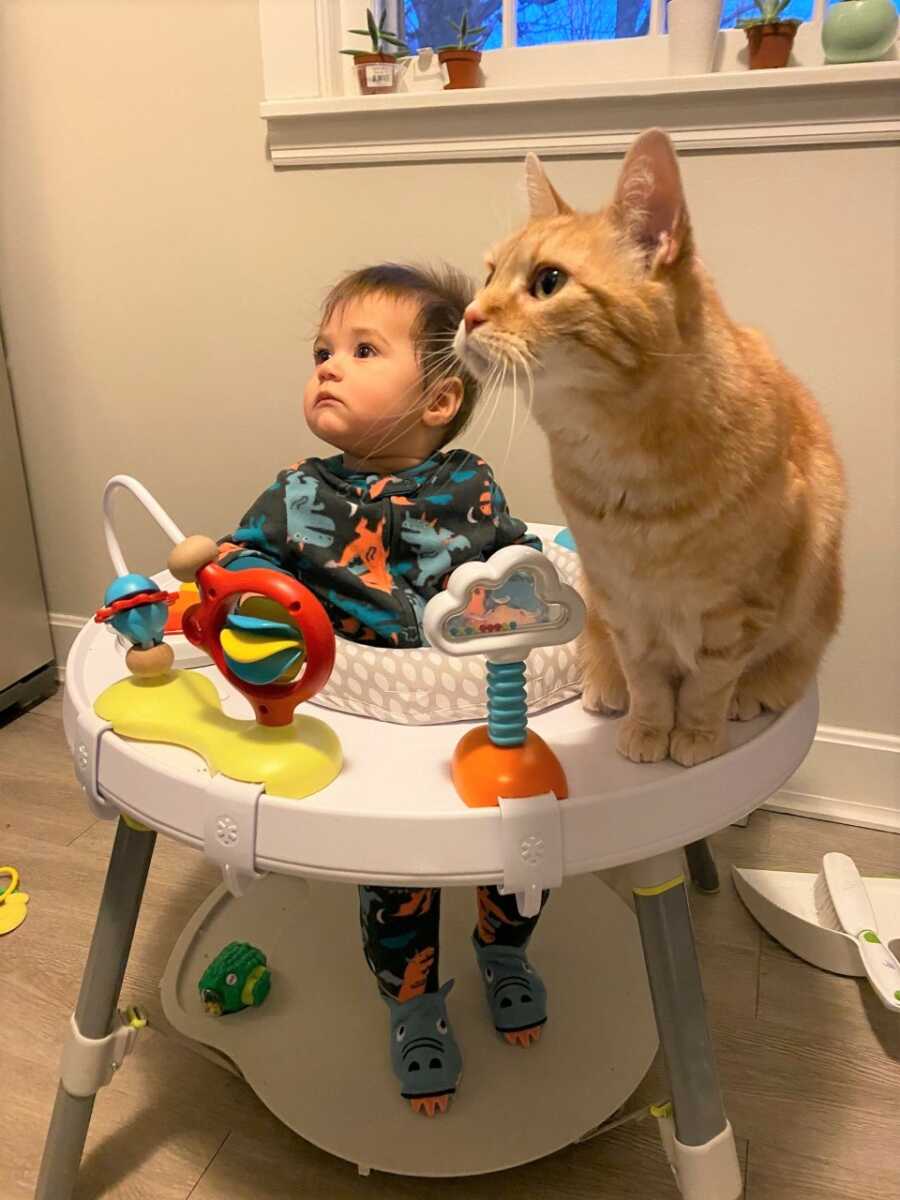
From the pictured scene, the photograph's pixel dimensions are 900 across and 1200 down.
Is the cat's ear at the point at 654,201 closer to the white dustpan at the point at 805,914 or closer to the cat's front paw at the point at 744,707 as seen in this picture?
the cat's front paw at the point at 744,707

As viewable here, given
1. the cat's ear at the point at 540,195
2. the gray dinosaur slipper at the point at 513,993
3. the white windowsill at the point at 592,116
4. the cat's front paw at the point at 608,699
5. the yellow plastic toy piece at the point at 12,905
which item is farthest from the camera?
the yellow plastic toy piece at the point at 12,905

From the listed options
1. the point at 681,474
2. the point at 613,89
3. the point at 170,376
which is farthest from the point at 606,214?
the point at 170,376

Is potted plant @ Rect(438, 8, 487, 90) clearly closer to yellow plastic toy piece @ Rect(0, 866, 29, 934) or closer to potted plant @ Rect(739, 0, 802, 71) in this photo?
potted plant @ Rect(739, 0, 802, 71)

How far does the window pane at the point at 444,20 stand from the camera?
1.37m

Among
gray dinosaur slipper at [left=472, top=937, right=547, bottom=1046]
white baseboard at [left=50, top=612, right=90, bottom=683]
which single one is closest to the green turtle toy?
gray dinosaur slipper at [left=472, top=937, right=547, bottom=1046]

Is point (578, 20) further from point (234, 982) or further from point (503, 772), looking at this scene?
point (234, 982)

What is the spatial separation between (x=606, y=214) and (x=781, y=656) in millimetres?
384

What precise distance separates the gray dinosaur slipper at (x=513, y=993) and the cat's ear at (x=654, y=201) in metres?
0.77

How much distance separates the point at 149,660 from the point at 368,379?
0.35 metres

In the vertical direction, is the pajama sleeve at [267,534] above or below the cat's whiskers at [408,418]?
below

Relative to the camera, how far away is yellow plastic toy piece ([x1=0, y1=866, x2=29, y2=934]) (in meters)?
1.23

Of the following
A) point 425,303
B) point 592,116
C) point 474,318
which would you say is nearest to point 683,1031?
point 474,318

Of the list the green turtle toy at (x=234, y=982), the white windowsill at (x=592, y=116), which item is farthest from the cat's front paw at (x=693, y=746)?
the white windowsill at (x=592, y=116)

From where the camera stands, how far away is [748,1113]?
98 cm
